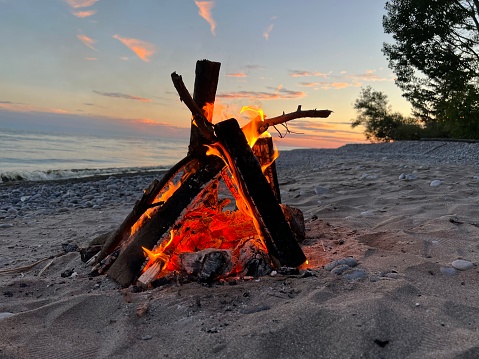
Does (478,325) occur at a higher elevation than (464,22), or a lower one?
lower

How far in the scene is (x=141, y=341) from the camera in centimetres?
259

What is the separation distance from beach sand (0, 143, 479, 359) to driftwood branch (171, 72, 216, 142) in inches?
47.8

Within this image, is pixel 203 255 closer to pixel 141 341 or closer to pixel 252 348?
pixel 141 341

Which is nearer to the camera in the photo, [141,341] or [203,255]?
[141,341]

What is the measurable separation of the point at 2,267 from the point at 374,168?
850cm

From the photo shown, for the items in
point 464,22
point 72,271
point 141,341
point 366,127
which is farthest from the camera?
point 366,127

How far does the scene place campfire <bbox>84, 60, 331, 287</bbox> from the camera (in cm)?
340

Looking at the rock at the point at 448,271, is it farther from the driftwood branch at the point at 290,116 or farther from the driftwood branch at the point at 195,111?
the driftwood branch at the point at 195,111

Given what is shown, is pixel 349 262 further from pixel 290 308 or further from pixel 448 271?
pixel 290 308

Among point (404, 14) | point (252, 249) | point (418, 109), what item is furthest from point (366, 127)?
point (252, 249)

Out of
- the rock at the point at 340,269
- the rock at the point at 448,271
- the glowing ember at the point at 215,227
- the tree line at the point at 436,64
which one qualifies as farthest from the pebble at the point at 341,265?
the tree line at the point at 436,64

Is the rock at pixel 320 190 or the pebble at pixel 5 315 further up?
the rock at pixel 320 190

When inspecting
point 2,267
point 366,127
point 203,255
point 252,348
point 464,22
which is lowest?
point 2,267

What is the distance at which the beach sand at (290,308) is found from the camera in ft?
7.80
